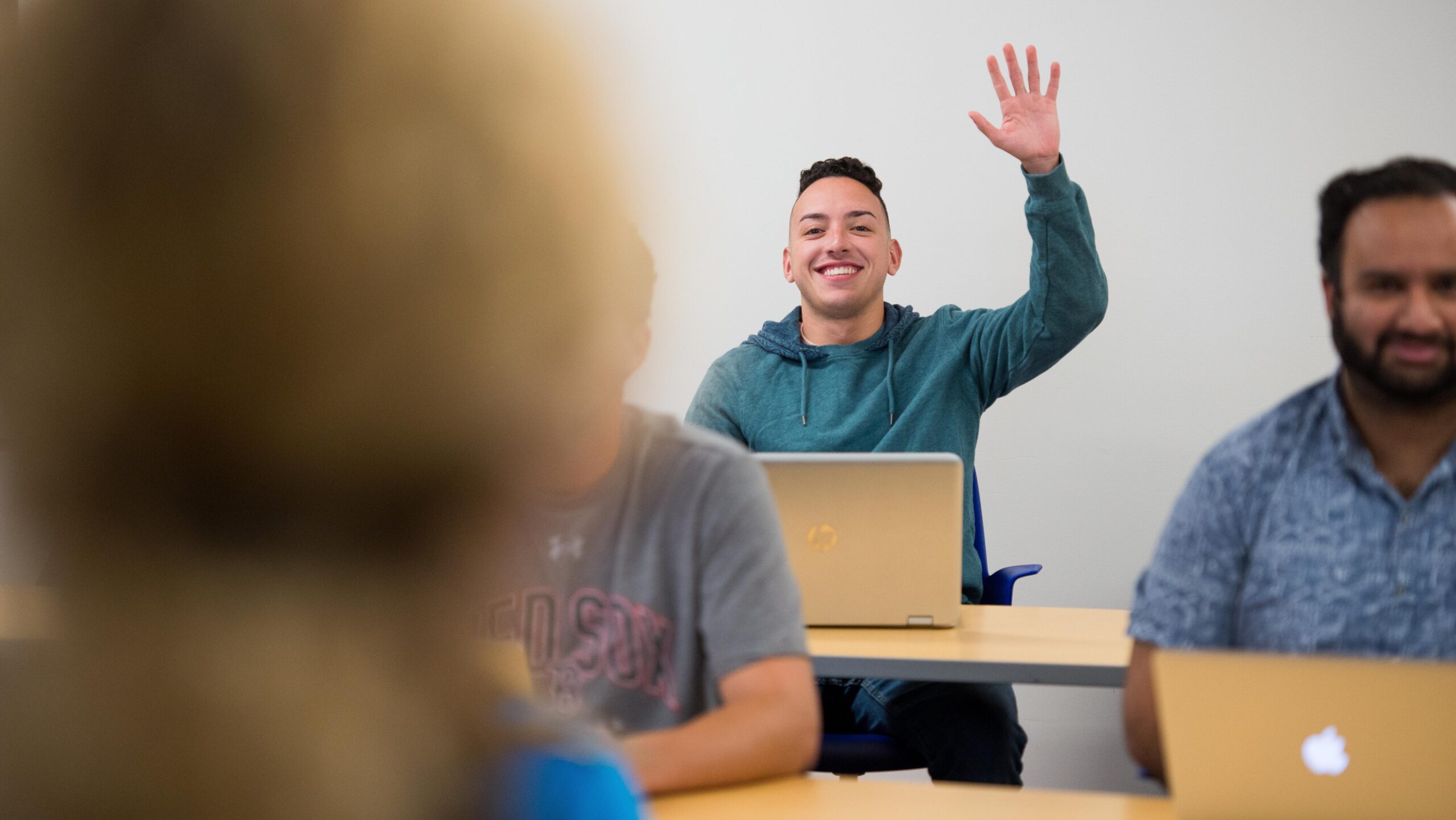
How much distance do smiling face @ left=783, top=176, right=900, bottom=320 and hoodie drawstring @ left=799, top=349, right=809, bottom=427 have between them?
0.42ft

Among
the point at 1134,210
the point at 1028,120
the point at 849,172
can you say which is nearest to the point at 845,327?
the point at 849,172

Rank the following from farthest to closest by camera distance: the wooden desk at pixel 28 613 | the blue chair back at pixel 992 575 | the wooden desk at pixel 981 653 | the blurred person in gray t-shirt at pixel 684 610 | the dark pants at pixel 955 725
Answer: the blue chair back at pixel 992 575
the dark pants at pixel 955 725
the wooden desk at pixel 981 653
the blurred person in gray t-shirt at pixel 684 610
the wooden desk at pixel 28 613

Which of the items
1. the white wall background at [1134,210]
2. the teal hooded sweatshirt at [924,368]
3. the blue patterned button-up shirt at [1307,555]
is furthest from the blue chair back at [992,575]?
the blue patterned button-up shirt at [1307,555]

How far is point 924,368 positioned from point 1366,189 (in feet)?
4.84

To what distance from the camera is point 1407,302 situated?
1.49 meters

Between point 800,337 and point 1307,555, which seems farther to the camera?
point 800,337

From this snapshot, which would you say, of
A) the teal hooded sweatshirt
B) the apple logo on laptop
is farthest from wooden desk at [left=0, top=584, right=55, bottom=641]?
the teal hooded sweatshirt

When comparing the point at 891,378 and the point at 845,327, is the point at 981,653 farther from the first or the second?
the point at 845,327

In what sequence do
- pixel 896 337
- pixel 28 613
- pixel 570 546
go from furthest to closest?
pixel 896 337 < pixel 570 546 < pixel 28 613

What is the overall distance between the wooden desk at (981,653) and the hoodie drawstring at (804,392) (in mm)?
869

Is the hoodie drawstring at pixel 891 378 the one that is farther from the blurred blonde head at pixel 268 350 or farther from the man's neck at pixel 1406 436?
the blurred blonde head at pixel 268 350

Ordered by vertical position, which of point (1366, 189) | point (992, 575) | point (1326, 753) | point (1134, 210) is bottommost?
point (992, 575)

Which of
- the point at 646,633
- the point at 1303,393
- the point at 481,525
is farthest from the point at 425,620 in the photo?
the point at 1303,393

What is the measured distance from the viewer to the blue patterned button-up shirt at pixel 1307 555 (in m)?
1.46
